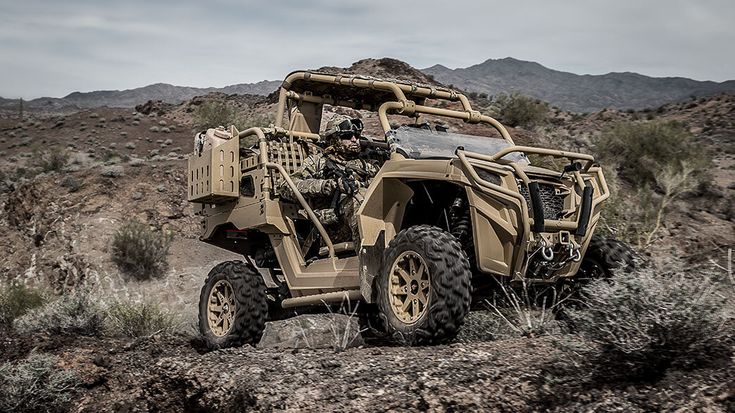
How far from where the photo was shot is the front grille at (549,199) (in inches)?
231

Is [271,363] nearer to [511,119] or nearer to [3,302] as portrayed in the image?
[3,302]

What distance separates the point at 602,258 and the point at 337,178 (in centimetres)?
249

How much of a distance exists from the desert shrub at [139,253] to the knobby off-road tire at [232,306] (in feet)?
30.5

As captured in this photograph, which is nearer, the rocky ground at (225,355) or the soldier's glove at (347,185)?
the rocky ground at (225,355)

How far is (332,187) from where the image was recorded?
7031mm

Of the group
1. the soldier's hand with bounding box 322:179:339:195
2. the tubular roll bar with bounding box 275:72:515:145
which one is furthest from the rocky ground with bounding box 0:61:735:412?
the tubular roll bar with bounding box 275:72:515:145

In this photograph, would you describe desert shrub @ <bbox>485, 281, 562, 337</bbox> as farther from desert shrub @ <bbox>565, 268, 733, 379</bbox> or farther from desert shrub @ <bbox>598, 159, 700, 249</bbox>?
desert shrub @ <bbox>598, 159, 700, 249</bbox>

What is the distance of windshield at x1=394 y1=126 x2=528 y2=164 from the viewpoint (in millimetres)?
6602

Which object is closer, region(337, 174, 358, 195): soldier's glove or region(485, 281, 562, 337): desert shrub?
region(485, 281, 562, 337): desert shrub

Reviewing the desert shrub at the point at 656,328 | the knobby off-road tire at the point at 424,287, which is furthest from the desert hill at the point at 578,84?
the desert shrub at the point at 656,328

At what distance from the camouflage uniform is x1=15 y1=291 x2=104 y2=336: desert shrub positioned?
10.1 ft

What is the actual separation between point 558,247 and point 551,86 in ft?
587

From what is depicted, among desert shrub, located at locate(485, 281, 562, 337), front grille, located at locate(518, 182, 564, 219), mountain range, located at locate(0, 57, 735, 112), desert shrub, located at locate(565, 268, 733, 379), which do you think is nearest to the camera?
desert shrub, located at locate(565, 268, 733, 379)

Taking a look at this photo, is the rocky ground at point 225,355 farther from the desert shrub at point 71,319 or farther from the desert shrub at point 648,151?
the desert shrub at point 648,151
